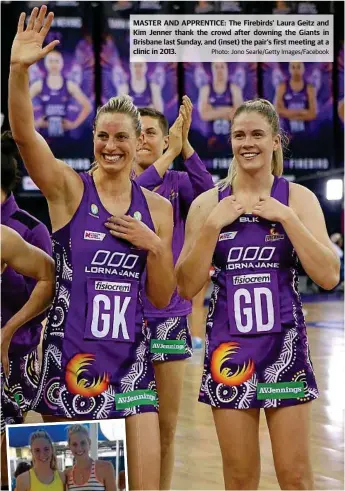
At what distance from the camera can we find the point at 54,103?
1152 centimetres

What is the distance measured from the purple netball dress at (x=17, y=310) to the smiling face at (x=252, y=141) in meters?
0.88

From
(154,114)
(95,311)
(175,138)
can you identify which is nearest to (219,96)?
(154,114)

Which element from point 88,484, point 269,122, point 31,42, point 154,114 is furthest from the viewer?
point 154,114

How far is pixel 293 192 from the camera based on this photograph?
316cm

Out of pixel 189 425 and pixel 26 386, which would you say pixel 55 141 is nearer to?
pixel 189 425

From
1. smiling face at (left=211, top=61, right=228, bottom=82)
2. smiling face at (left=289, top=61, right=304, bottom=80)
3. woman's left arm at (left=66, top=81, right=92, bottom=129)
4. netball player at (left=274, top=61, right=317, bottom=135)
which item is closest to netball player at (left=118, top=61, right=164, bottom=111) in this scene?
woman's left arm at (left=66, top=81, right=92, bottom=129)

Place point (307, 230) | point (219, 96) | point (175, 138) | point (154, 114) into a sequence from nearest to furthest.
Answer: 1. point (307, 230)
2. point (175, 138)
3. point (154, 114)
4. point (219, 96)

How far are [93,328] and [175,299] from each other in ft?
3.80

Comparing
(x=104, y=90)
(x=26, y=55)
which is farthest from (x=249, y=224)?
(x=104, y=90)

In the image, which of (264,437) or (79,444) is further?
(264,437)

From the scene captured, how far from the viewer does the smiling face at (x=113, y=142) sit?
3.01m

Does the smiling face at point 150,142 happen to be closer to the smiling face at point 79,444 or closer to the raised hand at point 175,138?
the raised hand at point 175,138

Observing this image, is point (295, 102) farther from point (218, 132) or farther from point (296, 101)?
point (218, 132)

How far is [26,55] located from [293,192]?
1.01 m
